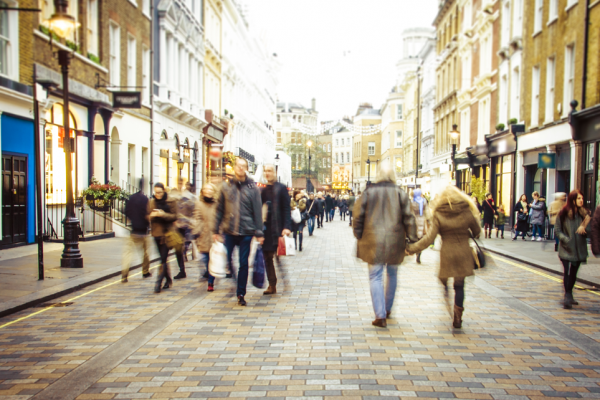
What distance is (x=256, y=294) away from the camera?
9.05 metres

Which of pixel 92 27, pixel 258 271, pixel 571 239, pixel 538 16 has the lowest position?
pixel 258 271

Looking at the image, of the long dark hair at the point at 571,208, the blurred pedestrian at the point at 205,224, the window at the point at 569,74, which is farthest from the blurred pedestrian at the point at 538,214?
the blurred pedestrian at the point at 205,224

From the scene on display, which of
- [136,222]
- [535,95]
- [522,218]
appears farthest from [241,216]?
[535,95]

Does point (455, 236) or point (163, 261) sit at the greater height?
point (455, 236)

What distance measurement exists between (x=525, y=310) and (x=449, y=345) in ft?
8.12

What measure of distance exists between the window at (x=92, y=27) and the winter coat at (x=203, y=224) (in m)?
11.5

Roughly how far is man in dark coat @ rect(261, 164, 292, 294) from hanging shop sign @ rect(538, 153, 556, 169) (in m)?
14.6

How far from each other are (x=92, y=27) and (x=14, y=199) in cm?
748

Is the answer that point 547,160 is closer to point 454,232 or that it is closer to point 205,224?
Result: point 205,224

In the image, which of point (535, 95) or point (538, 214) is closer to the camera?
point (538, 214)

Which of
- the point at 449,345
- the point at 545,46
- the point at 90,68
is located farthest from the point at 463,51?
the point at 449,345

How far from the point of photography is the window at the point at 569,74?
794 inches

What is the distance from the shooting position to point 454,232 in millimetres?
6633

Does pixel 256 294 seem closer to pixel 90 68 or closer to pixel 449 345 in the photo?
pixel 449 345
